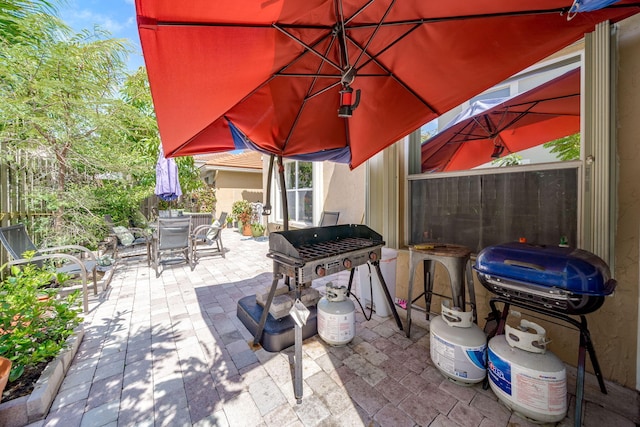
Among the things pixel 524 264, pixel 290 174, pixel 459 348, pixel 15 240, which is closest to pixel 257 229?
pixel 290 174

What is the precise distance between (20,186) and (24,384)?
3.74 meters

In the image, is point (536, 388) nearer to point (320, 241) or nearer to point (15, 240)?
point (320, 241)

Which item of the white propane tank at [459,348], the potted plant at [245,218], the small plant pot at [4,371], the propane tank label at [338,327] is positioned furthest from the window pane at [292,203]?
the small plant pot at [4,371]

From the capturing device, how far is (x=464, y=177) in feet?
8.76

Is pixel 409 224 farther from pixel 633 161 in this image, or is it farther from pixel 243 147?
pixel 243 147

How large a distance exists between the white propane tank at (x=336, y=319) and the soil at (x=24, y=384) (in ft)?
7.26

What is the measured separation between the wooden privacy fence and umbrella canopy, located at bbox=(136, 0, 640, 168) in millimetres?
3047

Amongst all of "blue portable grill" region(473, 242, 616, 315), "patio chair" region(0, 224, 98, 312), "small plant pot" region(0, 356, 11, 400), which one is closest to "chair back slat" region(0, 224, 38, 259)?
"patio chair" region(0, 224, 98, 312)

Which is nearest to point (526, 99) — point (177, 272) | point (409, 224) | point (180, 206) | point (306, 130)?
point (409, 224)

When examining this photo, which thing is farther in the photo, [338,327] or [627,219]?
[338,327]

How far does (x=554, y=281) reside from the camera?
58.8 inches

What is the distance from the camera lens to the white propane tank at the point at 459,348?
73.0 inches

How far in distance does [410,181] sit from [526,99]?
2.10m

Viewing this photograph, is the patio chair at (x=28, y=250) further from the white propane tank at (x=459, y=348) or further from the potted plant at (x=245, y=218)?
the potted plant at (x=245, y=218)
